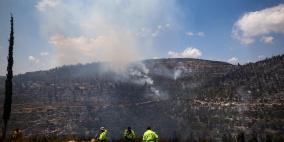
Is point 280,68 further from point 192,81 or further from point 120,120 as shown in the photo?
point 120,120

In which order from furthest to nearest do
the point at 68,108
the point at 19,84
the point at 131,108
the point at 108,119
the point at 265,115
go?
the point at 19,84 < the point at 131,108 < the point at 68,108 < the point at 108,119 < the point at 265,115

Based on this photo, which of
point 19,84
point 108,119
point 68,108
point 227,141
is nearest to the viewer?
point 227,141

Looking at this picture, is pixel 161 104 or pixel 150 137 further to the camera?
pixel 161 104

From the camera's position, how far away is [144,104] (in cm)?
10912

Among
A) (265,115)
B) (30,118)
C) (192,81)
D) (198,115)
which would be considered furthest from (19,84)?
(265,115)

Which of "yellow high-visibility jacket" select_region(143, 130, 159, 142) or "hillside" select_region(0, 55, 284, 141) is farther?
"hillside" select_region(0, 55, 284, 141)

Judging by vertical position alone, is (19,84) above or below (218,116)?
above

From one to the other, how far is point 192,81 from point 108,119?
5463cm

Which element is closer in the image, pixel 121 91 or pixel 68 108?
pixel 68 108

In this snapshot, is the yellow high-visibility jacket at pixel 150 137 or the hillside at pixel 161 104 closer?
the yellow high-visibility jacket at pixel 150 137

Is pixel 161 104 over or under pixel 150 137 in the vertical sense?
under

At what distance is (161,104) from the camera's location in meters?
104

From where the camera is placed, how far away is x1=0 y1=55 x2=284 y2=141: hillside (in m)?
74.6

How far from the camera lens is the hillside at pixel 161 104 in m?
74.6
